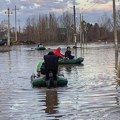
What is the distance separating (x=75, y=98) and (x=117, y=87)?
3.50 meters

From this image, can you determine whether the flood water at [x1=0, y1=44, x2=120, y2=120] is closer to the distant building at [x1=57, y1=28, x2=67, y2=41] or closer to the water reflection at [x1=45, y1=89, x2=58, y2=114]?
the water reflection at [x1=45, y1=89, x2=58, y2=114]

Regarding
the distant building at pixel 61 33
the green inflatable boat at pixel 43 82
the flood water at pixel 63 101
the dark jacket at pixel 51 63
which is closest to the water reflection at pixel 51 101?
the flood water at pixel 63 101

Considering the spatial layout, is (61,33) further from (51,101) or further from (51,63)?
(51,101)

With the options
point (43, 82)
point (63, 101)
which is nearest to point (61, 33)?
point (43, 82)

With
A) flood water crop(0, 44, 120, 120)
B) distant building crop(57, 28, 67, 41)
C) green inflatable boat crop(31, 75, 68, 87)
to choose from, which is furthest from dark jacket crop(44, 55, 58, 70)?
distant building crop(57, 28, 67, 41)

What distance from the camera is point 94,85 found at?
19719 mm

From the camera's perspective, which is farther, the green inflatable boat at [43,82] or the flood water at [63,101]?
the green inflatable boat at [43,82]

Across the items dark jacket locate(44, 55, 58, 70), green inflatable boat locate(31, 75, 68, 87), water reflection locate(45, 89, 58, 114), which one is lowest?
water reflection locate(45, 89, 58, 114)

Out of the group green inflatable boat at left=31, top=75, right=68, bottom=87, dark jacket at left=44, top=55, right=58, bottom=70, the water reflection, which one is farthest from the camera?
green inflatable boat at left=31, top=75, right=68, bottom=87

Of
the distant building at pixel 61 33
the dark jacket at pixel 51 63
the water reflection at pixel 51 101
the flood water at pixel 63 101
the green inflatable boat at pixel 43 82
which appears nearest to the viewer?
the flood water at pixel 63 101

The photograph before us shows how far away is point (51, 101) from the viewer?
14953 millimetres

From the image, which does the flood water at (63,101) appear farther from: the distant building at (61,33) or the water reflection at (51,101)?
the distant building at (61,33)

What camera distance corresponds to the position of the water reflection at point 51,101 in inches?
508

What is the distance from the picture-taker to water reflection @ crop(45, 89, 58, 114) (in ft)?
42.3
